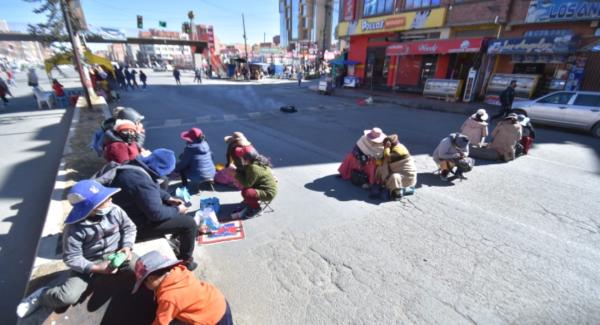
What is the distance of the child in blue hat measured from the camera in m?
2.16

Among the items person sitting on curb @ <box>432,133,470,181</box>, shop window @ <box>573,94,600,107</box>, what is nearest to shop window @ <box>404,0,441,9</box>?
shop window @ <box>573,94,600,107</box>

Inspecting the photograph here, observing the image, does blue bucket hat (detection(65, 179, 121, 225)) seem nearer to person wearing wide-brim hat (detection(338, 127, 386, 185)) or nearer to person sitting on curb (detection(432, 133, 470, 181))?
person wearing wide-brim hat (detection(338, 127, 386, 185))

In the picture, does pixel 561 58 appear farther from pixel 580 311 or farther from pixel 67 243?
pixel 67 243

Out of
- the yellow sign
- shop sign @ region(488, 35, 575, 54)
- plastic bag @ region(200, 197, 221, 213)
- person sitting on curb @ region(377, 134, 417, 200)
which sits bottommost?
plastic bag @ region(200, 197, 221, 213)

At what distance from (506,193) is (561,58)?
44.2 feet

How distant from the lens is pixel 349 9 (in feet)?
81.5

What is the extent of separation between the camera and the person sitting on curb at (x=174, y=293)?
1812 millimetres

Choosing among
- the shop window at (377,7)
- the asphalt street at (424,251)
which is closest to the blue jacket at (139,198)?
the asphalt street at (424,251)

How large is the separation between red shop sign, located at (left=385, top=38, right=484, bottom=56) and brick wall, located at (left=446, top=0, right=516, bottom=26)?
1.32m

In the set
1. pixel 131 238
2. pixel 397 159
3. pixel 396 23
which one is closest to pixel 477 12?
pixel 396 23

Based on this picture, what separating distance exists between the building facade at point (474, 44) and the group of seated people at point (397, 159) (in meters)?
10.7

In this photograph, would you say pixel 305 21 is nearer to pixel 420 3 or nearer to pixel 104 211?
pixel 420 3

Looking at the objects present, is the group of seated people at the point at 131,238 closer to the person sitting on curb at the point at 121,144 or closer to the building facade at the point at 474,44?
the person sitting on curb at the point at 121,144

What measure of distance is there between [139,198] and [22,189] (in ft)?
14.4
